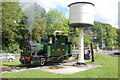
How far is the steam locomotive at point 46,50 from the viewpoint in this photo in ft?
39.9

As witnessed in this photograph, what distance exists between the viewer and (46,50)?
44.2 feet

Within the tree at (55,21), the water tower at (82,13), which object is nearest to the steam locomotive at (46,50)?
the water tower at (82,13)

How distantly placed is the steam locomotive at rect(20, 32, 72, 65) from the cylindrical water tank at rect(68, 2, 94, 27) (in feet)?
8.53

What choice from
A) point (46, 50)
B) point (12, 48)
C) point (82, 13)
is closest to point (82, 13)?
point (82, 13)

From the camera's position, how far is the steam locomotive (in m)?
12.2

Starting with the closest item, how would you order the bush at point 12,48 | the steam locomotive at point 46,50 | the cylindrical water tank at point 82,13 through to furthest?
the steam locomotive at point 46,50 → the cylindrical water tank at point 82,13 → the bush at point 12,48

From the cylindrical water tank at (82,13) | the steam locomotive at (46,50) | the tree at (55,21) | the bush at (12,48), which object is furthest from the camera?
the bush at (12,48)

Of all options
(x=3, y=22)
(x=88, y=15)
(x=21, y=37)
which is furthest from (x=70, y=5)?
(x=21, y=37)

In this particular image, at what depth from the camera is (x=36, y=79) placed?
25.1ft

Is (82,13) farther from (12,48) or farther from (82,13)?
(12,48)

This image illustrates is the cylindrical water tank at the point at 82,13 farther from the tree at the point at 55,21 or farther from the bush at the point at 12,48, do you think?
the bush at the point at 12,48

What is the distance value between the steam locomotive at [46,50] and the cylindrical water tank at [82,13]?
8.53ft

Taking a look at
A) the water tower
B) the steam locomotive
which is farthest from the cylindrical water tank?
the steam locomotive

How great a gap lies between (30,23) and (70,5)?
466 centimetres
